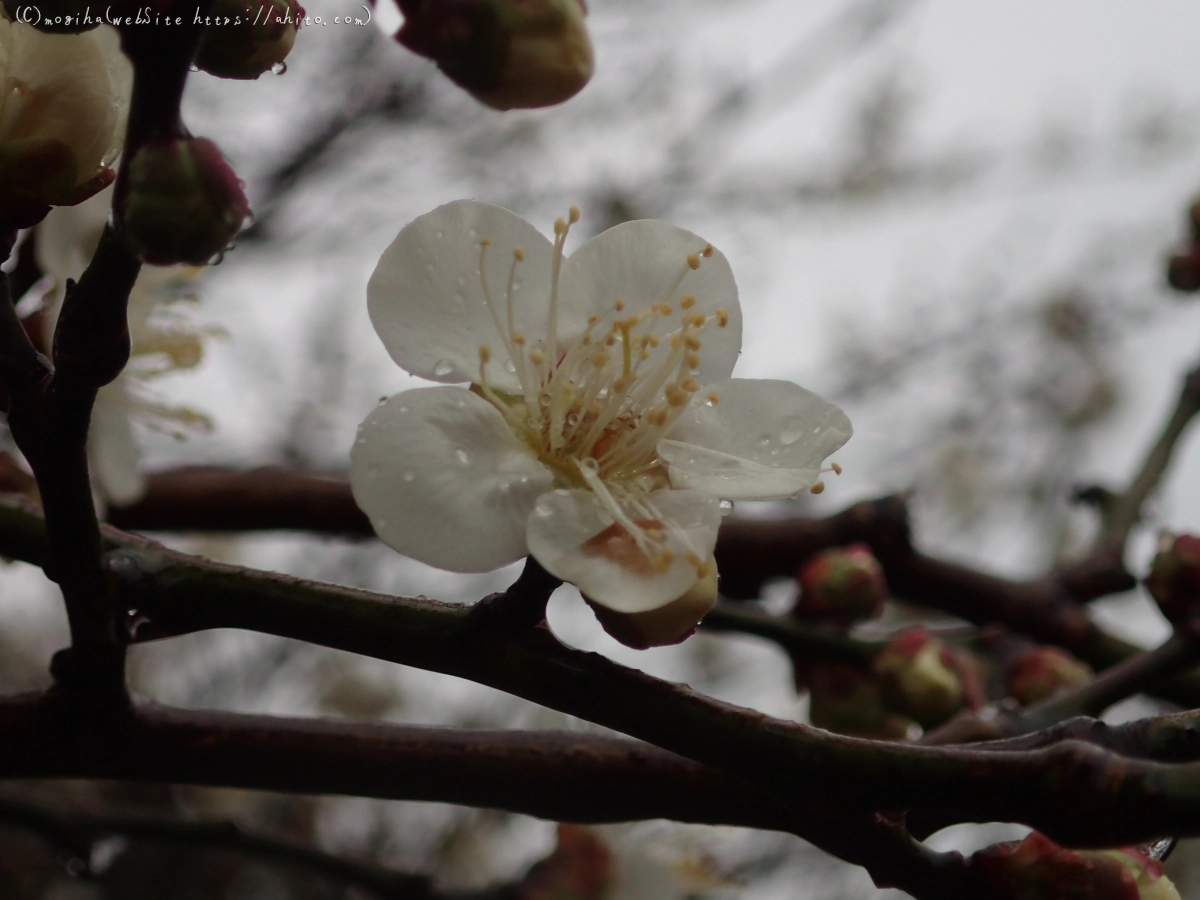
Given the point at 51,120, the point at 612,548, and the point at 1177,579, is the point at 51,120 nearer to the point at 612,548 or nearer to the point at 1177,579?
the point at 612,548

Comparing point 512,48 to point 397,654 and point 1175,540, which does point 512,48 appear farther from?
point 1175,540

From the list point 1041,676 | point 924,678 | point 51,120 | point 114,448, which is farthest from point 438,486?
point 1041,676

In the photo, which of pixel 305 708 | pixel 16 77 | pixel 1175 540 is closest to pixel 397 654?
pixel 16 77

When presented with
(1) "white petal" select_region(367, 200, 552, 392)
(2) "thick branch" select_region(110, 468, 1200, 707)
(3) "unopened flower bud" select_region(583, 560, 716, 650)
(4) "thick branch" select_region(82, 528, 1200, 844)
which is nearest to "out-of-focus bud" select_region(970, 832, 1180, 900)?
(4) "thick branch" select_region(82, 528, 1200, 844)

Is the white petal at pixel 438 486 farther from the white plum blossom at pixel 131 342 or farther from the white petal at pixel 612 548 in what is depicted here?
the white plum blossom at pixel 131 342

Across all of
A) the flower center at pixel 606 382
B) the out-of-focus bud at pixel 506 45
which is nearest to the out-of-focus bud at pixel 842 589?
the flower center at pixel 606 382

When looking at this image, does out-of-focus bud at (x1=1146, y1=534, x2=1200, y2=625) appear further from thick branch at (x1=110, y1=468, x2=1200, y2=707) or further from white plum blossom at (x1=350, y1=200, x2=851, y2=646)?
white plum blossom at (x1=350, y1=200, x2=851, y2=646)
